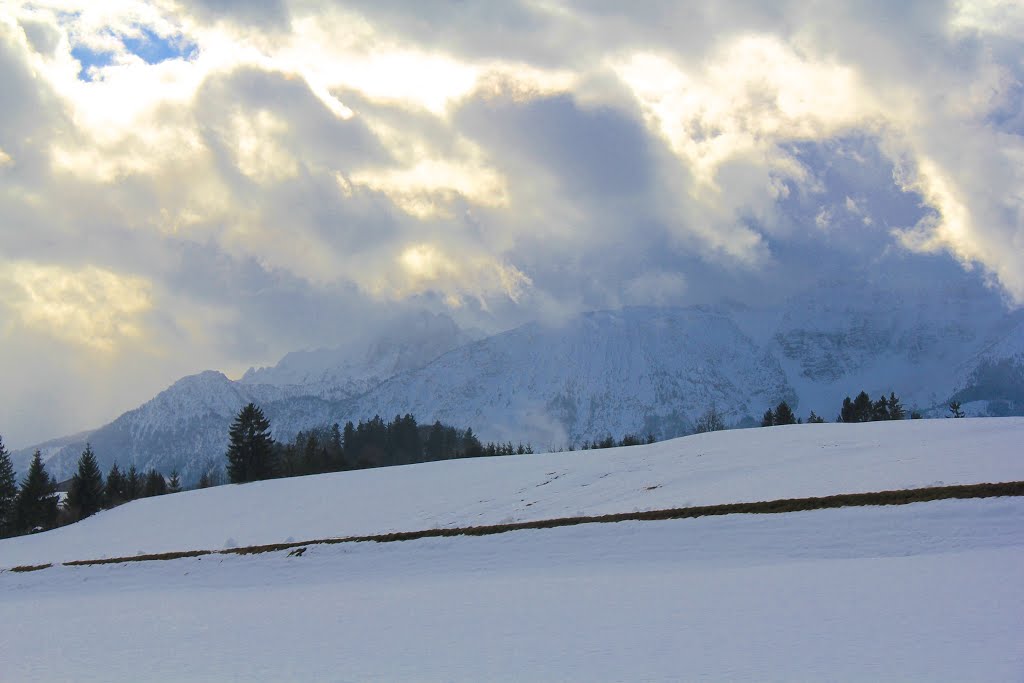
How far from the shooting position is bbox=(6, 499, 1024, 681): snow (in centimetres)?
1541

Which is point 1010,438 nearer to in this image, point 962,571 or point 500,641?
point 962,571

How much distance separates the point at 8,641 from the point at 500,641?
1729cm

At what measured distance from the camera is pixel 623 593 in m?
21.7

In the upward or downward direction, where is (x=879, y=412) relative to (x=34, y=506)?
upward

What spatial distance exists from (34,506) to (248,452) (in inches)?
904

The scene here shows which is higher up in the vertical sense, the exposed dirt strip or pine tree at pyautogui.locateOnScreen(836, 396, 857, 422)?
pine tree at pyautogui.locateOnScreen(836, 396, 857, 422)

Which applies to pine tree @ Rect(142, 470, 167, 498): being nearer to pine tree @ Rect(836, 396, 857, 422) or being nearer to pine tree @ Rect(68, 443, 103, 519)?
pine tree @ Rect(68, 443, 103, 519)

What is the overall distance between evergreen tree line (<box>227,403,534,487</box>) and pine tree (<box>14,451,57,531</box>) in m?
18.8

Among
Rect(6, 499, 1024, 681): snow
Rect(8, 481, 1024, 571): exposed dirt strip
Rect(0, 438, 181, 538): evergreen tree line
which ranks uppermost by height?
Rect(0, 438, 181, 538): evergreen tree line

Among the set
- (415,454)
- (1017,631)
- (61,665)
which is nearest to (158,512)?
(61,665)

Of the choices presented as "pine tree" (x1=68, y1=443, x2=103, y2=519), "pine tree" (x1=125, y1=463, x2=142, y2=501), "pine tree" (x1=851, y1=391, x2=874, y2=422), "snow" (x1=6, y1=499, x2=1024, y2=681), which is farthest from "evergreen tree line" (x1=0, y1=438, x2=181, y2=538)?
"pine tree" (x1=851, y1=391, x2=874, y2=422)

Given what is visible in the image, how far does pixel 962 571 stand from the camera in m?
19.4

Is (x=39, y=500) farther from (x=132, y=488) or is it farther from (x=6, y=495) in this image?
(x=132, y=488)

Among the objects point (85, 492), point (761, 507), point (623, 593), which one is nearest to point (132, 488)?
point (85, 492)
